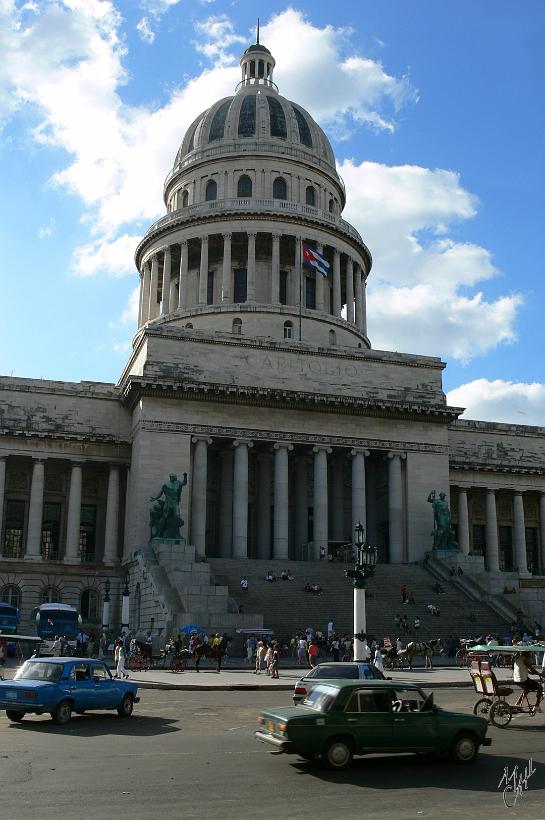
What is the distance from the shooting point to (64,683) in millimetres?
18938

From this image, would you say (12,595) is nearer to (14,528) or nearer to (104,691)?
(14,528)

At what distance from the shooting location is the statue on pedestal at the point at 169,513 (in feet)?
156

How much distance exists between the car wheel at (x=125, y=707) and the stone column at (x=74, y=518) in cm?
3475

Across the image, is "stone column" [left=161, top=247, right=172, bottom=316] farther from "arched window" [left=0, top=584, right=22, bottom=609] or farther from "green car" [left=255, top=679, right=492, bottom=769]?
"green car" [left=255, top=679, right=492, bottom=769]

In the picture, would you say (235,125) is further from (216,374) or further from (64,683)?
(64,683)

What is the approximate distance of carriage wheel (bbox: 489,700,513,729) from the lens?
1870cm

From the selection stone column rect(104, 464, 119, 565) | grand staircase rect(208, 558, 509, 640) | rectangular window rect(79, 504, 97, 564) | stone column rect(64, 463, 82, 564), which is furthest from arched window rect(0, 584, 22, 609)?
grand staircase rect(208, 558, 509, 640)

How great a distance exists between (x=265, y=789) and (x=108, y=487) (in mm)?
45764

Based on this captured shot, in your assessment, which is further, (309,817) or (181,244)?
(181,244)

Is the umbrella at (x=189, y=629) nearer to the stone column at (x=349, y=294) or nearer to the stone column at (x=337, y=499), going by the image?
the stone column at (x=337, y=499)

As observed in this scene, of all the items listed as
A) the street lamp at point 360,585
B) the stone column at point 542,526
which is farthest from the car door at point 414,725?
the stone column at point 542,526

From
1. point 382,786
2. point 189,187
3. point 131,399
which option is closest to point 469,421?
point 131,399

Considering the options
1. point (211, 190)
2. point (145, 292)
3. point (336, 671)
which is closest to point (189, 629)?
point (336, 671)

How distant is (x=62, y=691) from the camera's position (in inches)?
740
